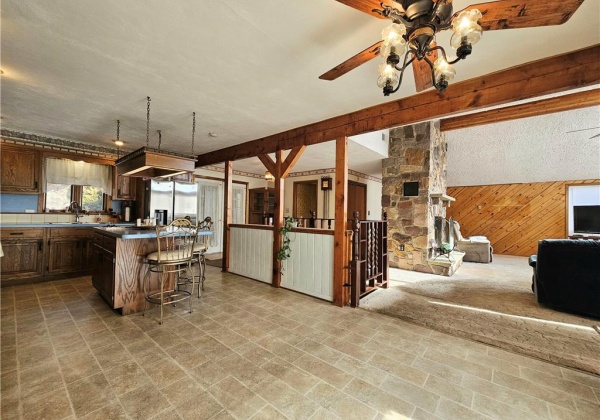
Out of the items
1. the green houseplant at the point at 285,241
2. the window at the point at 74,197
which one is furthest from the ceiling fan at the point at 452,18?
the window at the point at 74,197

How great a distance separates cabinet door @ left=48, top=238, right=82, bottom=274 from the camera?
422cm

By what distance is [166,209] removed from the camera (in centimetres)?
546

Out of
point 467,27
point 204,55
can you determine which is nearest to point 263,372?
point 467,27

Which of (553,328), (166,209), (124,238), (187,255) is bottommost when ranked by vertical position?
(553,328)

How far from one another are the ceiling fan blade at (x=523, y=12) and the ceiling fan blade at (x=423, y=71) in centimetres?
37

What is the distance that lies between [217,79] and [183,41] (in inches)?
23.0

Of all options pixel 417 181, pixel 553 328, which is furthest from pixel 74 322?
pixel 417 181

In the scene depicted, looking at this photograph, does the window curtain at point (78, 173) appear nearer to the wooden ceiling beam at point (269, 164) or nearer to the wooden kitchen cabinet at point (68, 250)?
the wooden kitchen cabinet at point (68, 250)

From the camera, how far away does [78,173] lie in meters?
4.80

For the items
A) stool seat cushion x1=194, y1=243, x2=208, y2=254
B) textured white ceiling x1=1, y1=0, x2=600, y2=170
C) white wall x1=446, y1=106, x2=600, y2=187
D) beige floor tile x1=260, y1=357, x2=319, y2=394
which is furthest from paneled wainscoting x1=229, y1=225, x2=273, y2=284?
white wall x1=446, y1=106, x2=600, y2=187

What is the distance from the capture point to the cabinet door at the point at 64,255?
4219mm

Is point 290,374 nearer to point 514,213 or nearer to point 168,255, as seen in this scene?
point 168,255

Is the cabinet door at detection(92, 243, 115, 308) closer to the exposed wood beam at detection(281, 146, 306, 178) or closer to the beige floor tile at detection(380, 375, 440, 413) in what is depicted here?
the exposed wood beam at detection(281, 146, 306, 178)

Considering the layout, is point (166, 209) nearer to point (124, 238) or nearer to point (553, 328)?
point (124, 238)
